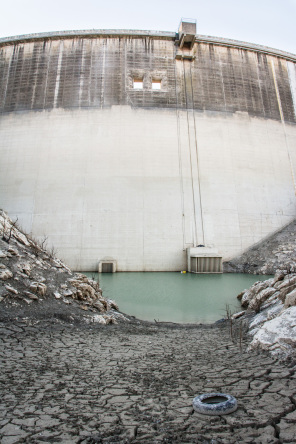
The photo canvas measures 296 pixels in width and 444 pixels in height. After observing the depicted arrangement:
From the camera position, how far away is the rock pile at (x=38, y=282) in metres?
2.77

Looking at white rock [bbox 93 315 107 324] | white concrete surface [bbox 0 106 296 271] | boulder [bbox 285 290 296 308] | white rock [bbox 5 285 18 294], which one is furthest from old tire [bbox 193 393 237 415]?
white concrete surface [bbox 0 106 296 271]

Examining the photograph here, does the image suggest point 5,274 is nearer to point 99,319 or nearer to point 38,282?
point 38,282

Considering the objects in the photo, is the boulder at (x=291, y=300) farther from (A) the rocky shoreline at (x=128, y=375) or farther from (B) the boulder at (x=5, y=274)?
(B) the boulder at (x=5, y=274)

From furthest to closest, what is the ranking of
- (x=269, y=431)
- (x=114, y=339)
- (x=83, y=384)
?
(x=114, y=339), (x=83, y=384), (x=269, y=431)

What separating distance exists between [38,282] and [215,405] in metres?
2.49

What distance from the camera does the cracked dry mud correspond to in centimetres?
92

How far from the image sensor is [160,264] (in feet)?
34.8

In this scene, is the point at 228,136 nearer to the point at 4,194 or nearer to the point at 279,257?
the point at 279,257

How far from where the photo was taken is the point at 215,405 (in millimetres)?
1027

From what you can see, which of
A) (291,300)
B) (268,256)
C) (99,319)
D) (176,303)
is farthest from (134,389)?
(268,256)

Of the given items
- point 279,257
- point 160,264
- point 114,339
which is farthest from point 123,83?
point 114,339

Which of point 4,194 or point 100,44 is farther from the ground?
point 100,44

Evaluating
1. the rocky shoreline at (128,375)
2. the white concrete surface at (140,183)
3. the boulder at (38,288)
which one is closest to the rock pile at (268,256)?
the white concrete surface at (140,183)

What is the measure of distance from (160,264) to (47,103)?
908 cm
